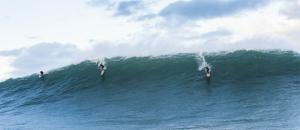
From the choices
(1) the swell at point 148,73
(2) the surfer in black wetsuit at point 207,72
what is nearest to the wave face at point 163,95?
(1) the swell at point 148,73

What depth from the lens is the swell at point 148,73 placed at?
36.5m

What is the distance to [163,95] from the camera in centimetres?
3366

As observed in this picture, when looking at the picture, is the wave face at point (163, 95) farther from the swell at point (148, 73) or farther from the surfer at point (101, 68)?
the surfer at point (101, 68)

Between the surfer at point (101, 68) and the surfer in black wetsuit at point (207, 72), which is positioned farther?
the surfer at point (101, 68)

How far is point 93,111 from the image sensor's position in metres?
32.2

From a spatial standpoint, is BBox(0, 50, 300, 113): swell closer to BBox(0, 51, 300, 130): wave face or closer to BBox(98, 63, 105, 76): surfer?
BBox(0, 51, 300, 130): wave face

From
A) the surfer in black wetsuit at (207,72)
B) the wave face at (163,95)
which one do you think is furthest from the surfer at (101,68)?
the surfer in black wetsuit at (207,72)

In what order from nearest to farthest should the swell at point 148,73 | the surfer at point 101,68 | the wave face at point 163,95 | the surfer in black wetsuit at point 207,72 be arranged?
1. the wave face at point 163,95
2. the surfer in black wetsuit at point 207,72
3. the swell at point 148,73
4. the surfer at point 101,68

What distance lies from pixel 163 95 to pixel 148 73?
5.71 metres

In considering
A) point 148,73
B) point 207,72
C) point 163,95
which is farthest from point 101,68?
point 163,95

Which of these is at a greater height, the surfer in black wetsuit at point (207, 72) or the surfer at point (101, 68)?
the surfer at point (101, 68)

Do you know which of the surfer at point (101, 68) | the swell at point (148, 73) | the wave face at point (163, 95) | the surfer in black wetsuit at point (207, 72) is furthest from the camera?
the surfer at point (101, 68)

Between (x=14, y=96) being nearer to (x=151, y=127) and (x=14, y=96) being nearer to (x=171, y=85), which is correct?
(x=171, y=85)

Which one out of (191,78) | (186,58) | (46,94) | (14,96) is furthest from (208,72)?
(14,96)
